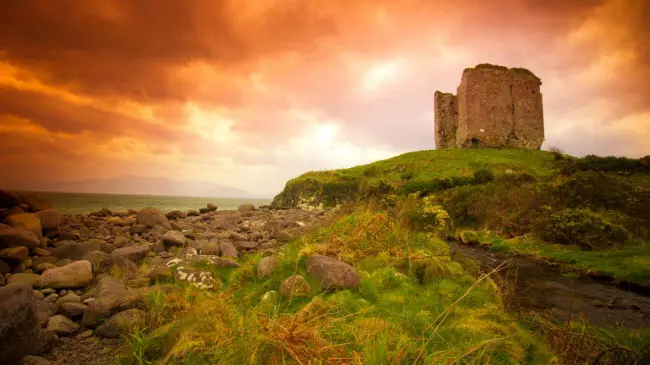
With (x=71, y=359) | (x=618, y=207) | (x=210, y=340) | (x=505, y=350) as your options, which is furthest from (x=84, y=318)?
(x=618, y=207)

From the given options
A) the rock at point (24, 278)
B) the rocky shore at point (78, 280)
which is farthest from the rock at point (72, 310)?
the rock at point (24, 278)

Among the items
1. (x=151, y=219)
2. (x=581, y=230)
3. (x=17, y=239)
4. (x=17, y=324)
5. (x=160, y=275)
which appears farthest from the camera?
(x=151, y=219)

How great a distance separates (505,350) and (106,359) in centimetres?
408

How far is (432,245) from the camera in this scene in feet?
24.5

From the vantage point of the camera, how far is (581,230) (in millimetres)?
10703

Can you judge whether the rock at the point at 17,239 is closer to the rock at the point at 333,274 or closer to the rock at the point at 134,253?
the rock at the point at 134,253

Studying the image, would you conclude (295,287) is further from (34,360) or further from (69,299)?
(69,299)

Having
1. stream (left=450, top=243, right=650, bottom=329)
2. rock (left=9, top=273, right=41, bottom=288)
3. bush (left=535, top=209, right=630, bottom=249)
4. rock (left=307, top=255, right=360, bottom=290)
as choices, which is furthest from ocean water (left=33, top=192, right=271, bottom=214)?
bush (left=535, top=209, right=630, bottom=249)

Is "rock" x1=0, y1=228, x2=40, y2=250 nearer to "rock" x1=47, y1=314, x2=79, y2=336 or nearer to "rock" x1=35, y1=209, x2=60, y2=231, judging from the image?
"rock" x1=35, y1=209, x2=60, y2=231

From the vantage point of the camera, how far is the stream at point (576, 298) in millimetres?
5305

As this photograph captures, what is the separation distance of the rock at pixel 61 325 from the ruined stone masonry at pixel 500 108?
1305 inches

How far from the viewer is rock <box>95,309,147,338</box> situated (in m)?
3.75

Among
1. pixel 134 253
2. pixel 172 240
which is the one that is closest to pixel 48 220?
pixel 172 240

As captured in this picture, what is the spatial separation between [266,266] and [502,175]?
17.0m
